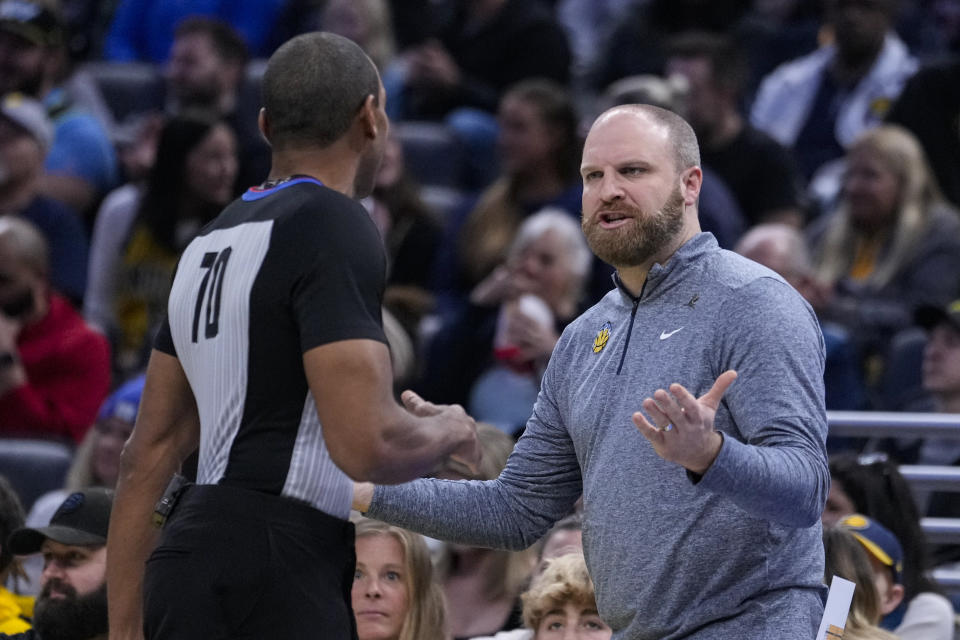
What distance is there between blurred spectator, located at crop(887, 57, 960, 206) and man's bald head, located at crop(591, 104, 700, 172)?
15.8 ft

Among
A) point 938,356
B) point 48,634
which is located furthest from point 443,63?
point 48,634

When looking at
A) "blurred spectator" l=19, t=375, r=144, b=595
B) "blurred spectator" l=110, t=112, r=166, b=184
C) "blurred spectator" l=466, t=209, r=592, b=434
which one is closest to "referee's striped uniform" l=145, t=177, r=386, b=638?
"blurred spectator" l=19, t=375, r=144, b=595

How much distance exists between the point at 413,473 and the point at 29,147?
564 cm

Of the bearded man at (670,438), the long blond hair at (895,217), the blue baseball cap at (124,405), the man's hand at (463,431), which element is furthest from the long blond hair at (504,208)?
the man's hand at (463,431)

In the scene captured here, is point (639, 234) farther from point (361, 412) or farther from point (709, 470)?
point (361, 412)

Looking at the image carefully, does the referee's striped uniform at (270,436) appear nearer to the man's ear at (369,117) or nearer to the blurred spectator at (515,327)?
the man's ear at (369,117)

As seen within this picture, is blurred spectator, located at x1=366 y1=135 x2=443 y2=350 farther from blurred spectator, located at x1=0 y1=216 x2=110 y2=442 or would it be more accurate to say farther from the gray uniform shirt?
the gray uniform shirt

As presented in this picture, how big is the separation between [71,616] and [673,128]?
7.11ft

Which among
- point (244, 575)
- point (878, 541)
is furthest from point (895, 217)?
point (244, 575)

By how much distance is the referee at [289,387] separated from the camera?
294cm

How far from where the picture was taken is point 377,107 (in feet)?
10.4

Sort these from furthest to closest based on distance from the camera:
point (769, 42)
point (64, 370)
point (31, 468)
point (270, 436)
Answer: point (769, 42), point (64, 370), point (31, 468), point (270, 436)

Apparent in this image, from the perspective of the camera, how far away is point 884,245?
7238 millimetres

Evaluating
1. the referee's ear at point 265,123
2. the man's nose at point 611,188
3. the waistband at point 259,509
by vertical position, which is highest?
the referee's ear at point 265,123
